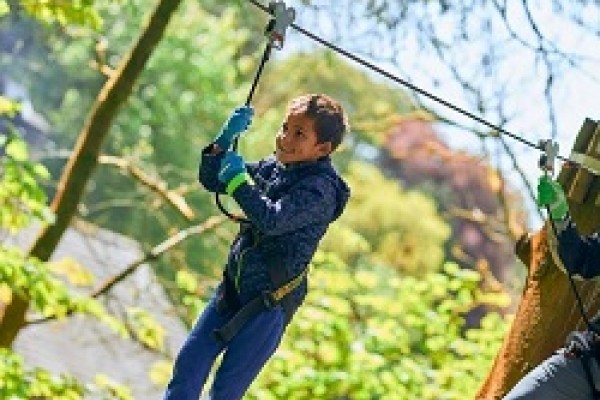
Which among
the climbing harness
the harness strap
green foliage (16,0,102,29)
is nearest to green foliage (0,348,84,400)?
green foliage (16,0,102,29)

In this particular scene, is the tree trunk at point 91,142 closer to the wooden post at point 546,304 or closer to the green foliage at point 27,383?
the green foliage at point 27,383

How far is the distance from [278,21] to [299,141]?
29 centimetres

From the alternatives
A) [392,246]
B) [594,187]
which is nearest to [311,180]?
[594,187]

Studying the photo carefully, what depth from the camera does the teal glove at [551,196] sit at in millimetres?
3041

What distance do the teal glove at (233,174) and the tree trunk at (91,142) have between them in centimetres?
366

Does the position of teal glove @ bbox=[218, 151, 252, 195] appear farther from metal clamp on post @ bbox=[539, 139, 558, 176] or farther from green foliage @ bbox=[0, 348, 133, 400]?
green foliage @ bbox=[0, 348, 133, 400]

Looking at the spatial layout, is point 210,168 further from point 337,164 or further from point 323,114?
point 337,164

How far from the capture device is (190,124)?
1569 centimetres

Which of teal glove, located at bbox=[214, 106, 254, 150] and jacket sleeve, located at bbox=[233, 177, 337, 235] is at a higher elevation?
teal glove, located at bbox=[214, 106, 254, 150]

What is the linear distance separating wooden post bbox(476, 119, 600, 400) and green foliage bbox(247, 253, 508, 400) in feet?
6.80

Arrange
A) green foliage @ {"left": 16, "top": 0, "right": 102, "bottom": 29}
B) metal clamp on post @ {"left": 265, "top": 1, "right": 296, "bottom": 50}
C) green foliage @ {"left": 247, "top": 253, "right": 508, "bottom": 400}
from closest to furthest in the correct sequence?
metal clamp on post @ {"left": 265, "top": 1, "right": 296, "bottom": 50} < green foliage @ {"left": 16, "top": 0, "right": 102, "bottom": 29} < green foliage @ {"left": 247, "top": 253, "right": 508, "bottom": 400}

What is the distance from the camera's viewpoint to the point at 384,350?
6.27 m

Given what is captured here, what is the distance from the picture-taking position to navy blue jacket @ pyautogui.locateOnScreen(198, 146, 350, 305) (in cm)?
266

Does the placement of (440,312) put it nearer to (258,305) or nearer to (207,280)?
(207,280)
